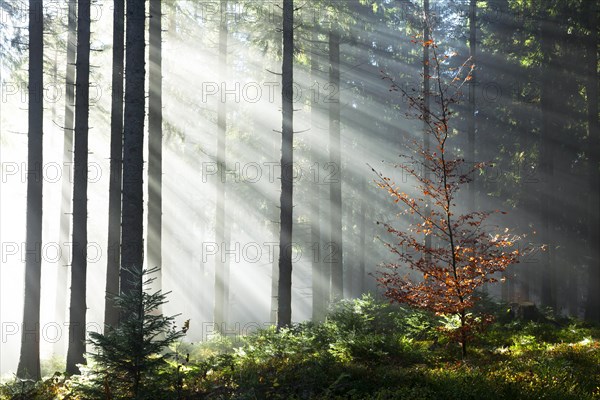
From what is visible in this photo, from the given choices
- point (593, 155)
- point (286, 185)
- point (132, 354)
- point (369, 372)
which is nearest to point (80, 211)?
point (286, 185)

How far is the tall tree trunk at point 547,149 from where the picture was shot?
22641 millimetres

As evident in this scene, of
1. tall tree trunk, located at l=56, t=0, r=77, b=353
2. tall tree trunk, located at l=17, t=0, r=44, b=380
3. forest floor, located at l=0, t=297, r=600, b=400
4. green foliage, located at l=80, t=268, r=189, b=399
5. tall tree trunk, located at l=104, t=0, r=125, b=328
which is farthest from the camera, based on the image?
tall tree trunk, located at l=56, t=0, r=77, b=353

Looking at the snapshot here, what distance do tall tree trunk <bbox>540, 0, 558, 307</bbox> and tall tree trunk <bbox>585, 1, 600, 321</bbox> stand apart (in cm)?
165

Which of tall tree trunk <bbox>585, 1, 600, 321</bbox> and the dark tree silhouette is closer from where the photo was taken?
the dark tree silhouette

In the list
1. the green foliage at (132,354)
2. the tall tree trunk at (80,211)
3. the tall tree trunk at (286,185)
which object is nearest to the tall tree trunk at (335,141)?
the tall tree trunk at (286,185)

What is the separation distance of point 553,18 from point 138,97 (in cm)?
2066

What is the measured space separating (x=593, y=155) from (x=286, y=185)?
550 inches

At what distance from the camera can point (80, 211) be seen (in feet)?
46.9

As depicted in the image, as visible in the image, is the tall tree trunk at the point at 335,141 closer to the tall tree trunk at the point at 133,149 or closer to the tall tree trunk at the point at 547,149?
the tall tree trunk at the point at 547,149

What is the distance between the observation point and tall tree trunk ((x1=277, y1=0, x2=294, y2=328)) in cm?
1559

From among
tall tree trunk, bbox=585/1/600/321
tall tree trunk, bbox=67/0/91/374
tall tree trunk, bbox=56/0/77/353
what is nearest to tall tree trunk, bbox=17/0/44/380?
tall tree trunk, bbox=67/0/91/374

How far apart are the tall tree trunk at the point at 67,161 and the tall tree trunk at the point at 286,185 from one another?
24.0 feet

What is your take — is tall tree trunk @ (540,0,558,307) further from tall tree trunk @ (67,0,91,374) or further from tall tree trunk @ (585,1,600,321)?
tall tree trunk @ (67,0,91,374)

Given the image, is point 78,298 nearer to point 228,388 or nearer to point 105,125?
point 228,388
